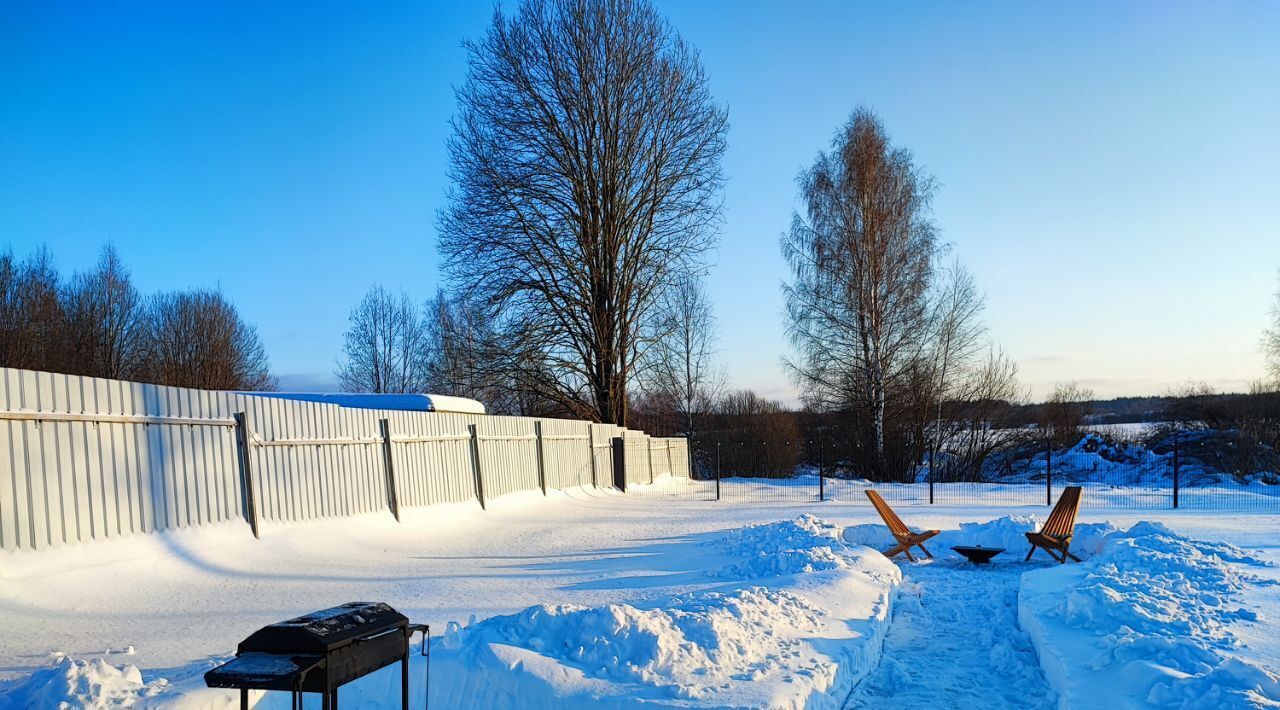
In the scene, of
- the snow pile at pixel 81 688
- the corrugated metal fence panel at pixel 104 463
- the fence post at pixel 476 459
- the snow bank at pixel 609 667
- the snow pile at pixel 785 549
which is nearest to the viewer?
the snow pile at pixel 81 688

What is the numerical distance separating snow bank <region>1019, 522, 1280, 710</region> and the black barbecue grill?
14.7ft

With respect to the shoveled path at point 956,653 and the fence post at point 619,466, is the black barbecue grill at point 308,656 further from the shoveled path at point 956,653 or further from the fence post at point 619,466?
the fence post at point 619,466

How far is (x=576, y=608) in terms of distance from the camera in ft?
21.1

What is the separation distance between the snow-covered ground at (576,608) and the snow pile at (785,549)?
0.04 metres

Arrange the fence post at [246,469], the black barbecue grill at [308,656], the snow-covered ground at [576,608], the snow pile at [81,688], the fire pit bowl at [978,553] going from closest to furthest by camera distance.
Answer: the black barbecue grill at [308,656]
the snow pile at [81,688]
the snow-covered ground at [576,608]
the fence post at [246,469]
the fire pit bowl at [978,553]

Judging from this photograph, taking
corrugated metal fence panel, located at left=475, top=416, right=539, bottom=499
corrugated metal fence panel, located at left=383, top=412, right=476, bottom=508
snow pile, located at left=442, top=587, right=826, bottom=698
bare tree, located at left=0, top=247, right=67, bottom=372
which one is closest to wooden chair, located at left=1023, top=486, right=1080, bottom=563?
snow pile, located at left=442, top=587, right=826, bottom=698

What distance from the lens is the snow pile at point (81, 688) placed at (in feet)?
14.3

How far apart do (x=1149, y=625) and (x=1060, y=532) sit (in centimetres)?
667

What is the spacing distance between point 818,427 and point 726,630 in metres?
29.6

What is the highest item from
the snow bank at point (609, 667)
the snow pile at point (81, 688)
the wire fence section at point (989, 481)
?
the snow pile at point (81, 688)

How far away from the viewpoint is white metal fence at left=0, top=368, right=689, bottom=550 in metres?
7.26

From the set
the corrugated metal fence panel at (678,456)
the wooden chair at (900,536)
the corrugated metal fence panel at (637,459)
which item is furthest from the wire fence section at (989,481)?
the wooden chair at (900,536)

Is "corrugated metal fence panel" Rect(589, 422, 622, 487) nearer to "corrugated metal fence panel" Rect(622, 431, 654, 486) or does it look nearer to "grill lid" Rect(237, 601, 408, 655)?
"corrugated metal fence panel" Rect(622, 431, 654, 486)

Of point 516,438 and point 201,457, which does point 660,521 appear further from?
point 201,457
